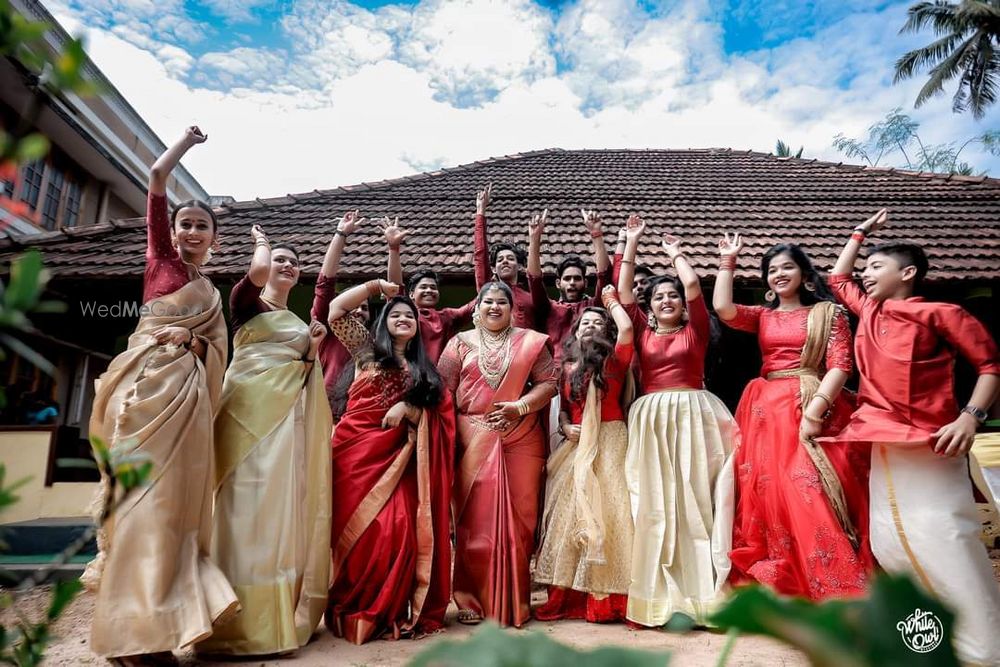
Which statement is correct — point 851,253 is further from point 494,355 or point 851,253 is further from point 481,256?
point 481,256

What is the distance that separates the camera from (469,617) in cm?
300

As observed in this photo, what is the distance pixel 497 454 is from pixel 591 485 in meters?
0.51

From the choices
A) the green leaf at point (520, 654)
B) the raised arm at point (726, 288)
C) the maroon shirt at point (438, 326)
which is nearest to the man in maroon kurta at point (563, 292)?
the maroon shirt at point (438, 326)

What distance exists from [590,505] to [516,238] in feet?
12.3

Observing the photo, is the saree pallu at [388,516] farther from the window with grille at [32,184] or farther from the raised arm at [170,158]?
the window with grille at [32,184]

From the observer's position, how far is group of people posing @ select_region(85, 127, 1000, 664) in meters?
2.33

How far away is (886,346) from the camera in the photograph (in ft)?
8.29

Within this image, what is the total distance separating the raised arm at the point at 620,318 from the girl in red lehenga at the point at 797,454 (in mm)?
493

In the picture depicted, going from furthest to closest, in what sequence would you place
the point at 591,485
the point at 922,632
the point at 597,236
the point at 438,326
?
1. the point at 438,326
2. the point at 597,236
3. the point at 591,485
4. the point at 922,632

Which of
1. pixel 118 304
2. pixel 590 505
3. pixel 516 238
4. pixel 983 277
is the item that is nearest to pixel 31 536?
pixel 118 304

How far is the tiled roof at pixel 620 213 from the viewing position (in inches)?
226

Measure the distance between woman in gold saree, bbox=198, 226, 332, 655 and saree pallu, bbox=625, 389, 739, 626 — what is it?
1.53 metres

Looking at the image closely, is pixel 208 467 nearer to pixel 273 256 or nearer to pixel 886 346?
pixel 273 256

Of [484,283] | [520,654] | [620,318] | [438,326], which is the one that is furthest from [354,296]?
[520,654]
